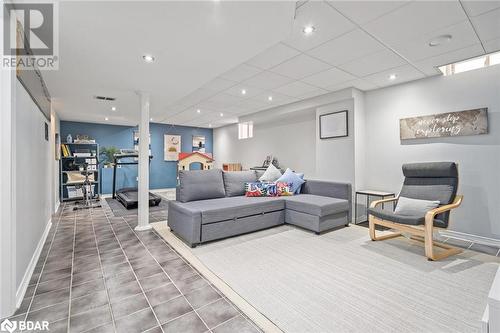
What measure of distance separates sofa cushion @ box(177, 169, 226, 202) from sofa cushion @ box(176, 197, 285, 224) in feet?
0.47

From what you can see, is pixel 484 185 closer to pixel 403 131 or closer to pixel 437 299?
pixel 403 131

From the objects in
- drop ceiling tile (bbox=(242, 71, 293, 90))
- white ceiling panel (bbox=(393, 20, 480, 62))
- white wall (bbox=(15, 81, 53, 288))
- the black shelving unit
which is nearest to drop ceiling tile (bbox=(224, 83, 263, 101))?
drop ceiling tile (bbox=(242, 71, 293, 90))

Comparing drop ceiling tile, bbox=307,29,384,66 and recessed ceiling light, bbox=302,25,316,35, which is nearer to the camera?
recessed ceiling light, bbox=302,25,316,35

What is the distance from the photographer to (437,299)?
1.83 metres

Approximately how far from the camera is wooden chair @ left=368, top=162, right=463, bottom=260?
→ 2.67 m

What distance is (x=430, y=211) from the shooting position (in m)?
2.70

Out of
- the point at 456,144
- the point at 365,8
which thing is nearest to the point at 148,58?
the point at 365,8

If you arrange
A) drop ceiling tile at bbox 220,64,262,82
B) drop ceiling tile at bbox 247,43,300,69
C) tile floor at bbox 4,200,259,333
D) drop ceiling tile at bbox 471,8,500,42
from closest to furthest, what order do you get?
tile floor at bbox 4,200,259,333
drop ceiling tile at bbox 471,8,500,42
drop ceiling tile at bbox 247,43,300,69
drop ceiling tile at bbox 220,64,262,82

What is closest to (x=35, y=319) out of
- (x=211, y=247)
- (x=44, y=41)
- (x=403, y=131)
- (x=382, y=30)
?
(x=211, y=247)

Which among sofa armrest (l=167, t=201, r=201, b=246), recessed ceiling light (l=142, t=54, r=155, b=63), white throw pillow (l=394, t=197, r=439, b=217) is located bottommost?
sofa armrest (l=167, t=201, r=201, b=246)

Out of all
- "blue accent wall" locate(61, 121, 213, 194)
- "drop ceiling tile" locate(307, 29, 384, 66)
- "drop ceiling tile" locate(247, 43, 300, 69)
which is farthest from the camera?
"blue accent wall" locate(61, 121, 213, 194)

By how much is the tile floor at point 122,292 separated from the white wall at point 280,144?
4.09m

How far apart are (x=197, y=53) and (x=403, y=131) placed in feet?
Answer: 12.1

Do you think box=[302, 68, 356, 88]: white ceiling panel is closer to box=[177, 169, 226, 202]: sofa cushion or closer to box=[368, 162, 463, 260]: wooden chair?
box=[368, 162, 463, 260]: wooden chair
